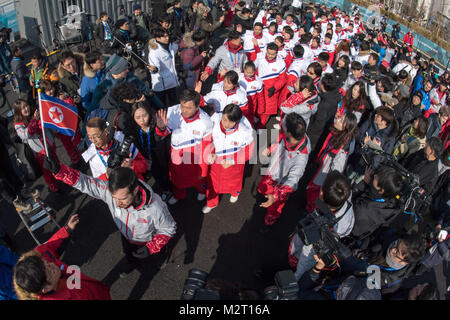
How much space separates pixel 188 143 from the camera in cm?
404

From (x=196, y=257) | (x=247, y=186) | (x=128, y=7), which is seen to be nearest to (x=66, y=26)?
(x=128, y=7)

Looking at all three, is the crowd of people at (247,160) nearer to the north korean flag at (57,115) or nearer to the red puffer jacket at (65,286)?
the red puffer jacket at (65,286)

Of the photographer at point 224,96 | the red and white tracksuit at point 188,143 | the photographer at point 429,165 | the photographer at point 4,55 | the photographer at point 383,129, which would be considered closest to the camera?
the red and white tracksuit at point 188,143

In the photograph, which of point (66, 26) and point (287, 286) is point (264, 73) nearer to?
point (287, 286)

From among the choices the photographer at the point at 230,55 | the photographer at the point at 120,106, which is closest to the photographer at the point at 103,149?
the photographer at the point at 120,106

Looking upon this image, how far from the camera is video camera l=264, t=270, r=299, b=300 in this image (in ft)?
6.59

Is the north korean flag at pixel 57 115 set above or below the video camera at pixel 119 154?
above

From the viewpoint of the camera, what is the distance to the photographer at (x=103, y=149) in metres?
3.25

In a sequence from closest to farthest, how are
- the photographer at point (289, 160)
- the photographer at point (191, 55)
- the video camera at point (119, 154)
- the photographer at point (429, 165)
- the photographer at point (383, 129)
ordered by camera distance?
the video camera at point (119, 154)
the photographer at point (289, 160)
the photographer at point (429, 165)
the photographer at point (383, 129)
the photographer at point (191, 55)

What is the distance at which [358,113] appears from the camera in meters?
5.22

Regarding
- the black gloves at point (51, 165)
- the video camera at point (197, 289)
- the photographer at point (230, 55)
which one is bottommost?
the video camera at point (197, 289)

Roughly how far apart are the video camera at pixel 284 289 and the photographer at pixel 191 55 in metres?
5.57

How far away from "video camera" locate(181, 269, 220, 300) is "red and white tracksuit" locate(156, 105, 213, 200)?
2271mm

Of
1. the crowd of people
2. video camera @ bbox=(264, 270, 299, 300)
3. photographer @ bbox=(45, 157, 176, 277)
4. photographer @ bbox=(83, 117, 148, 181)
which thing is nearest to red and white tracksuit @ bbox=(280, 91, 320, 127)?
the crowd of people
